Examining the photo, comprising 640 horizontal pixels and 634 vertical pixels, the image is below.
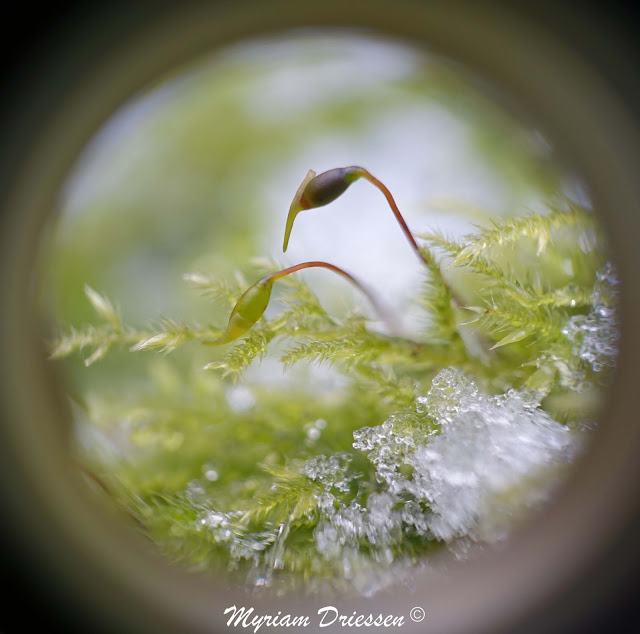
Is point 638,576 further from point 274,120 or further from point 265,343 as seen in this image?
point 274,120

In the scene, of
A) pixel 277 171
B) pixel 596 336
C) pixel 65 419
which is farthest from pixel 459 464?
pixel 277 171

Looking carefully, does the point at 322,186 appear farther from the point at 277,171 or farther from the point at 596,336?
the point at 277,171

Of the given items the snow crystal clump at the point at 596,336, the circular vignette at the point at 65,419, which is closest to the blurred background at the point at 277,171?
the circular vignette at the point at 65,419

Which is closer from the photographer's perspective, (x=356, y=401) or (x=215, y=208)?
(x=356, y=401)

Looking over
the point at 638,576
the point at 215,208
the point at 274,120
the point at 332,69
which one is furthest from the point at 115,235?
the point at 638,576

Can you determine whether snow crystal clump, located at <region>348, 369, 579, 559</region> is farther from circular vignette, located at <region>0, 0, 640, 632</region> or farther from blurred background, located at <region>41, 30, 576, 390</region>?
blurred background, located at <region>41, 30, 576, 390</region>
